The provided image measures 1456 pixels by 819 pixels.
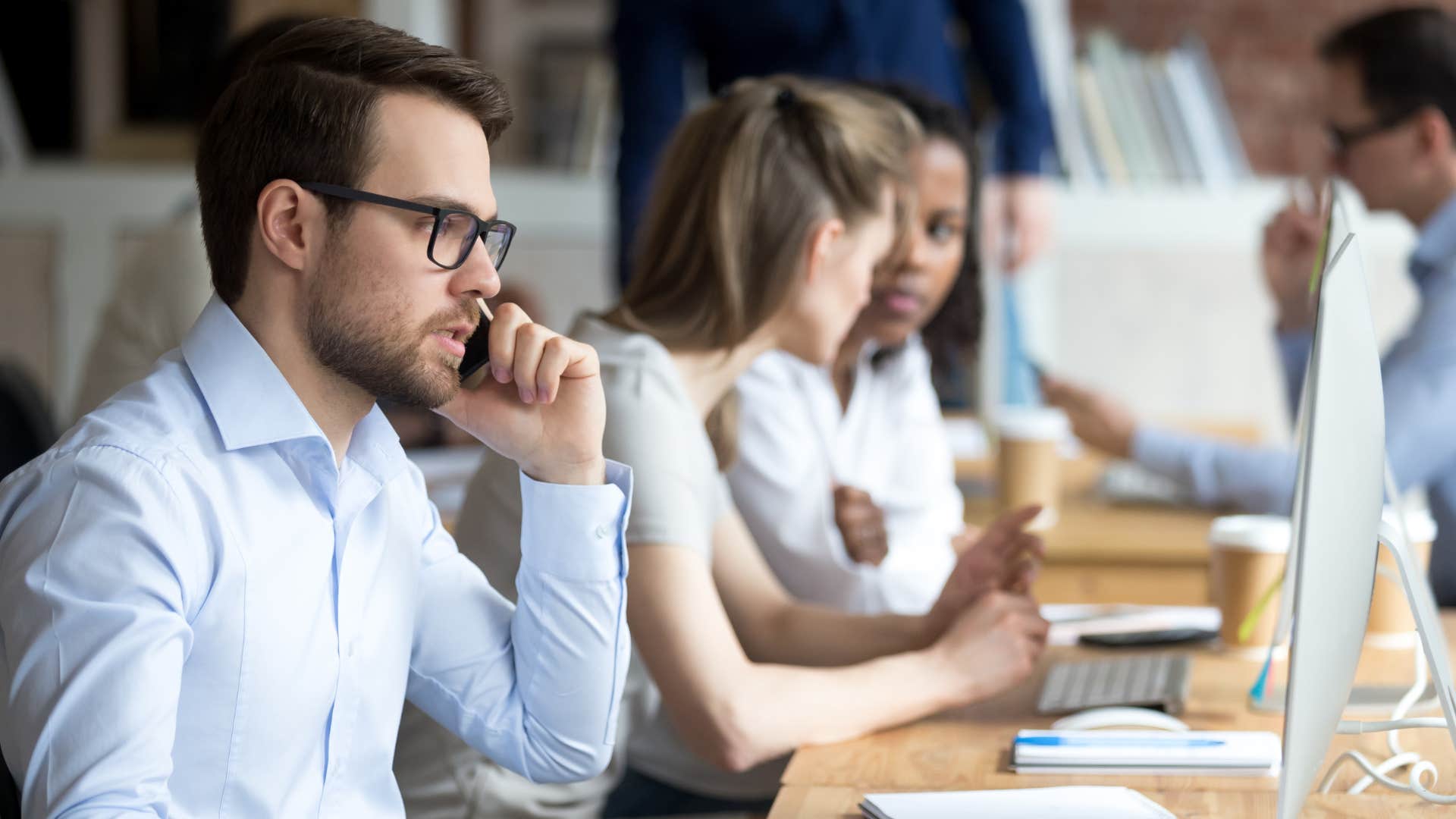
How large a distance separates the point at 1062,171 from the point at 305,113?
3.11 m

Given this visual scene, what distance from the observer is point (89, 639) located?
844 millimetres

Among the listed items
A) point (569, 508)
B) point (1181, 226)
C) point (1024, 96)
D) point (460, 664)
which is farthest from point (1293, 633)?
point (1181, 226)

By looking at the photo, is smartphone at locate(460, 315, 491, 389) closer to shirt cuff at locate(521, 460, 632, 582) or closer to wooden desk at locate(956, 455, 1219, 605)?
shirt cuff at locate(521, 460, 632, 582)

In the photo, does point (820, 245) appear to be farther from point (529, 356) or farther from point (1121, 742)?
point (1121, 742)

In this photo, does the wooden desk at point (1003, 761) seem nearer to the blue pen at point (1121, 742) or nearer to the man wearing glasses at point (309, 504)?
the blue pen at point (1121, 742)

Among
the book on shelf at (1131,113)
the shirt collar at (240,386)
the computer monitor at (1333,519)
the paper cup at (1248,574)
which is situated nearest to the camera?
the computer monitor at (1333,519)

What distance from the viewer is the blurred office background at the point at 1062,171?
3.82 m

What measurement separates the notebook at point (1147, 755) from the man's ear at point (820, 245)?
62cm

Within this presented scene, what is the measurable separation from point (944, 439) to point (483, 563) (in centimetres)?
100

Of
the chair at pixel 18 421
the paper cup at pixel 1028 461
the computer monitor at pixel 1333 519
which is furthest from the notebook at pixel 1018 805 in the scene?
the chair at pixel 18 421

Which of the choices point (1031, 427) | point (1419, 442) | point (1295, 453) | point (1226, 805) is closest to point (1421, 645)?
point (1226, 805)

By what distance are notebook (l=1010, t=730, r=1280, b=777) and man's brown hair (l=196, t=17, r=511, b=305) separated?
635 millimetres

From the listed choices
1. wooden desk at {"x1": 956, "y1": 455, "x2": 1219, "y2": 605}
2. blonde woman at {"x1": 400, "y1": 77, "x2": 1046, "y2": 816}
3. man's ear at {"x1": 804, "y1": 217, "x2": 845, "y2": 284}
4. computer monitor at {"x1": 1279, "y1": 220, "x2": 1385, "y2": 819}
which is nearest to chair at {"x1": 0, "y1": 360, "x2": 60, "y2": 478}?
blonde woman at {"x1": 400, "y1": 77, "x2": 1046, "y2": 816}

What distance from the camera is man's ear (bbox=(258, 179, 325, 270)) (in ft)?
3.26
